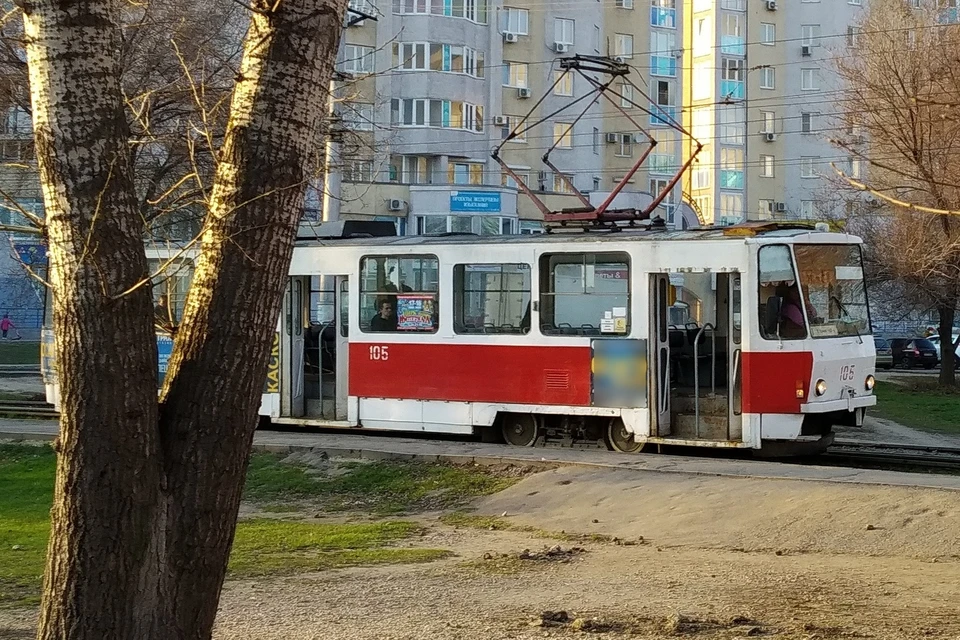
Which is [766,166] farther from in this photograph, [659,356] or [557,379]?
[659,356]

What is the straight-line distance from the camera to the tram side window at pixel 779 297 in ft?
48.8

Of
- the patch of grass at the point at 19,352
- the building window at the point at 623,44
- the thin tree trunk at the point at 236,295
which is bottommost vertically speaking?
the patch of grass at the point at 19,352

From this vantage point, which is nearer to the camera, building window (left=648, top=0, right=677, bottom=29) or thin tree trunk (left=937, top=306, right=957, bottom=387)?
thin tree trunk (left=937, top=306, right=957, bottom=387)

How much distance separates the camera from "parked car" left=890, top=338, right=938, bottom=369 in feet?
155

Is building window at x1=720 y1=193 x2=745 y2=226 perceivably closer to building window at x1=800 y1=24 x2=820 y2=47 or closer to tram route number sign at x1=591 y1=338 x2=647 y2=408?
building window at x1=800 y1=24 x2=820 y2=47

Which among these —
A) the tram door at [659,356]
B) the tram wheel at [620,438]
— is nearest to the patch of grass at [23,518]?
the tram wheel at [620,438]

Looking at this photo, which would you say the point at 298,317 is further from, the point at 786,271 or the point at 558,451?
the point at 786,271

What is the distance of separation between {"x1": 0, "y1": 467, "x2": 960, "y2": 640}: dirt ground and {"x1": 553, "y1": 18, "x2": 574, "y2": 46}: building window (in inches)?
1838

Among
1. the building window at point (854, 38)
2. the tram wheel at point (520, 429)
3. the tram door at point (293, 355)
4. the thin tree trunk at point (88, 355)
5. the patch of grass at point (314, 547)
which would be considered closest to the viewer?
the thin tree trunk at point (88, 355)

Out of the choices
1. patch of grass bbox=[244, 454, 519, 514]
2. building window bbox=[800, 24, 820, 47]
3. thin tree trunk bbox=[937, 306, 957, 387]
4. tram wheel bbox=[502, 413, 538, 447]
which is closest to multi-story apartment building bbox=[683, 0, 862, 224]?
building window bbox=[800, 24, 820, 47]

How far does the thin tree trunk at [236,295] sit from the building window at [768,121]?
70629 mm

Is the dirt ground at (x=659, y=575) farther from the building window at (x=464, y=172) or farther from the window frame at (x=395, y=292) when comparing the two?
the building window at (x=464, y=172)

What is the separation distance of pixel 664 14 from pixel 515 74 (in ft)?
45.7

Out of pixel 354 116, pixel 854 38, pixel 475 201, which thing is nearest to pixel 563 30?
pixel 475 201
